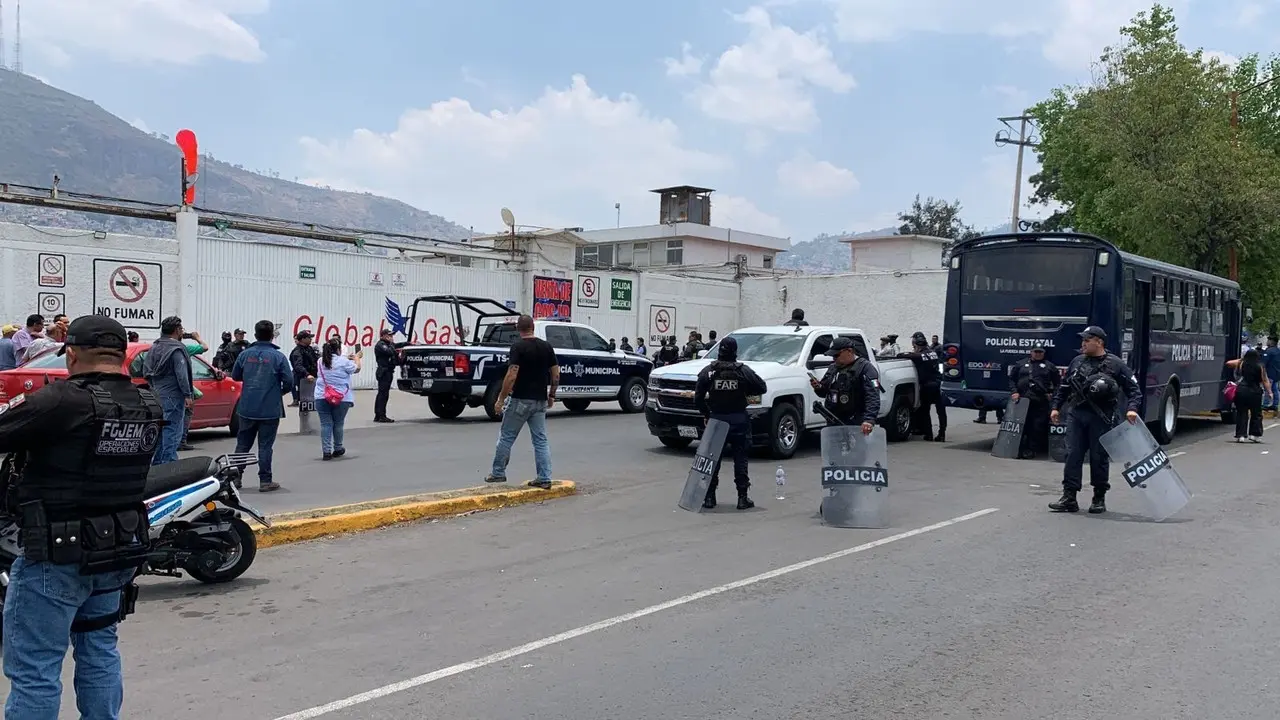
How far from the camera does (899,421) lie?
17.2 metres

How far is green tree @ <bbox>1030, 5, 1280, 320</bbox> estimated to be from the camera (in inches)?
1077

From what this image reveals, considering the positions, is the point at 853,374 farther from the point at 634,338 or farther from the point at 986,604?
the point at 634,338

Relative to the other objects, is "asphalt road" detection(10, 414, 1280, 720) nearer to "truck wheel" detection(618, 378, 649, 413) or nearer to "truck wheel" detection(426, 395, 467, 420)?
"truck wheel" detection(426, 395, 467, 420)

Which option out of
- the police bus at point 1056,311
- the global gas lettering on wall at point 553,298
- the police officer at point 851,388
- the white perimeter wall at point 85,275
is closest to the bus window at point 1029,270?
the police bus at point 1056,311

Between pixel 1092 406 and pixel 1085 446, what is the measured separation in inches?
16.0

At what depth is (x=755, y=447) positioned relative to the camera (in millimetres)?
14625

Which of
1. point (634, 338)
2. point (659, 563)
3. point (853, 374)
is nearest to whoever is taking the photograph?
point (659, 563)

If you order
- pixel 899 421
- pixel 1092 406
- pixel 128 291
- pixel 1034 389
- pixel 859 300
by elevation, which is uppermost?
pixel 859 300

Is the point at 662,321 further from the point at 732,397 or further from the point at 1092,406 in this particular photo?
the point at 1092,406

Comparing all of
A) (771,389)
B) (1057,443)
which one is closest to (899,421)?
(1057,443)

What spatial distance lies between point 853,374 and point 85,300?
18837 mm

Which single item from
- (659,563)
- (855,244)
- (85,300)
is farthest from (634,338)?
(659,563)

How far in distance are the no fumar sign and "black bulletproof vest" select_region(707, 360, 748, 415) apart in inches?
669

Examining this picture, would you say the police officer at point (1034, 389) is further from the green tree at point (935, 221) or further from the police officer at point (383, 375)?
the green tree at point (935, 221)
